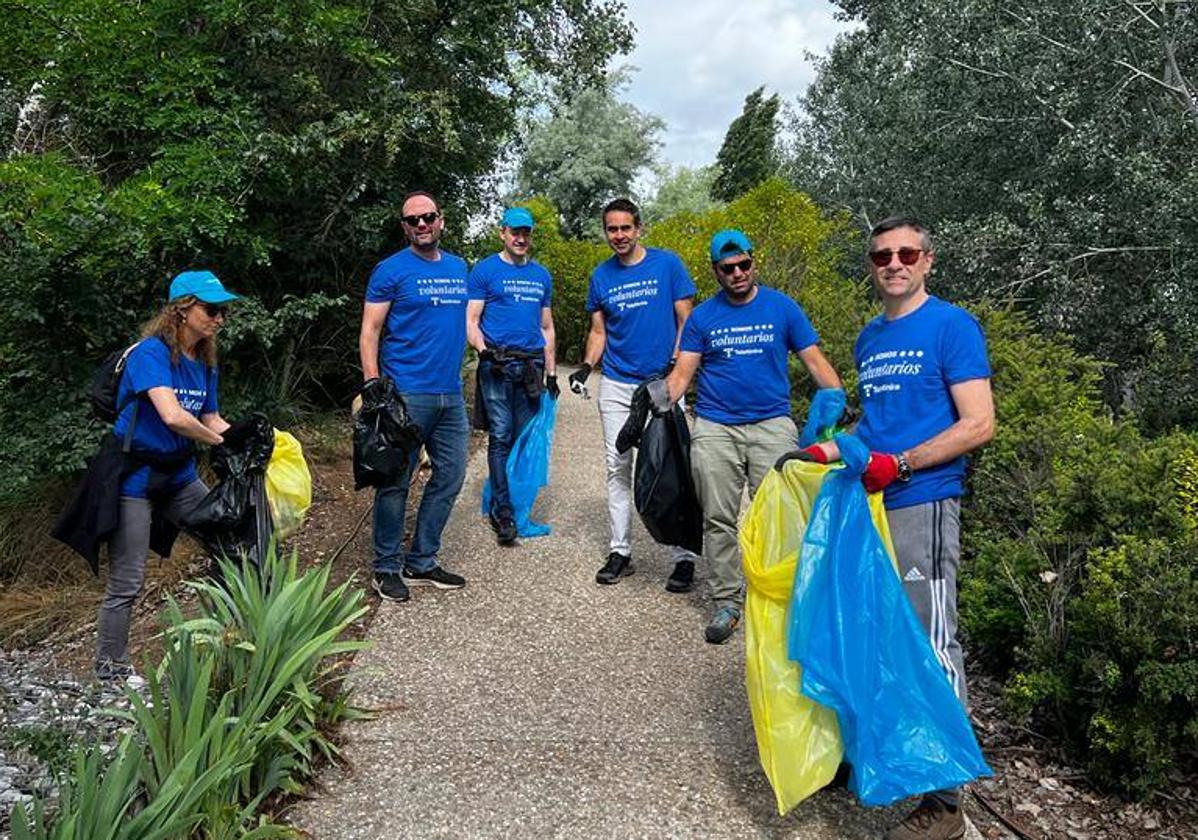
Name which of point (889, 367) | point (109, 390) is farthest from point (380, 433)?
point (889, 367)

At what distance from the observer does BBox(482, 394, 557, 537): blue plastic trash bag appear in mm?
5527

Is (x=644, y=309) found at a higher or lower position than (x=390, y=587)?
higher

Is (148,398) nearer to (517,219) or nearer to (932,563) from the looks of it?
(517,219)

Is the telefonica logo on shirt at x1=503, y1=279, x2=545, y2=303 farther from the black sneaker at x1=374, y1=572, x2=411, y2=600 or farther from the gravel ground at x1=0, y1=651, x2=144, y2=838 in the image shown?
the gravel ground at x1=0, y1=651, x2=144, y2=838

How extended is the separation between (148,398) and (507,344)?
2260mm

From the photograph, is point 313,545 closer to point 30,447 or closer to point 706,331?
point 30,447

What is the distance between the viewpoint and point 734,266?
393cm

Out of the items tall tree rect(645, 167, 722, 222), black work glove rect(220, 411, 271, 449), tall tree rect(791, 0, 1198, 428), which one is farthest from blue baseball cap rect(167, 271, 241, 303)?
tall tree rect(645, 167, 722, 222)

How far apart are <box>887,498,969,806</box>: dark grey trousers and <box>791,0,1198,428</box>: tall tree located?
564cm

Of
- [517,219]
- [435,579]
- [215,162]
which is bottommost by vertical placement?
[435,579]

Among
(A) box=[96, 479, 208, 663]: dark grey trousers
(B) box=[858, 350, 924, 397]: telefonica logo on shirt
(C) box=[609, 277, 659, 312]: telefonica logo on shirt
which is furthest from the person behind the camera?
(C) box=[609, 277, 659, 312]: telefonica logo on shirt

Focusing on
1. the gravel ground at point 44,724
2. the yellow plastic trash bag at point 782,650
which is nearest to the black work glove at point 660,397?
the yellow plastic trash bag at point 782,650

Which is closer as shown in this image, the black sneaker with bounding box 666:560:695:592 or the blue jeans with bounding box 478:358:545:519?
the black sneaker with bounding box 666:560:695:592

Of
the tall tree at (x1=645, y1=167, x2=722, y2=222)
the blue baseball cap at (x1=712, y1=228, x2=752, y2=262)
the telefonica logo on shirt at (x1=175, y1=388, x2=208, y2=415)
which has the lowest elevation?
the telefonica logo on shirt at (x1=175, y1=388, x2=208, y2=415)
